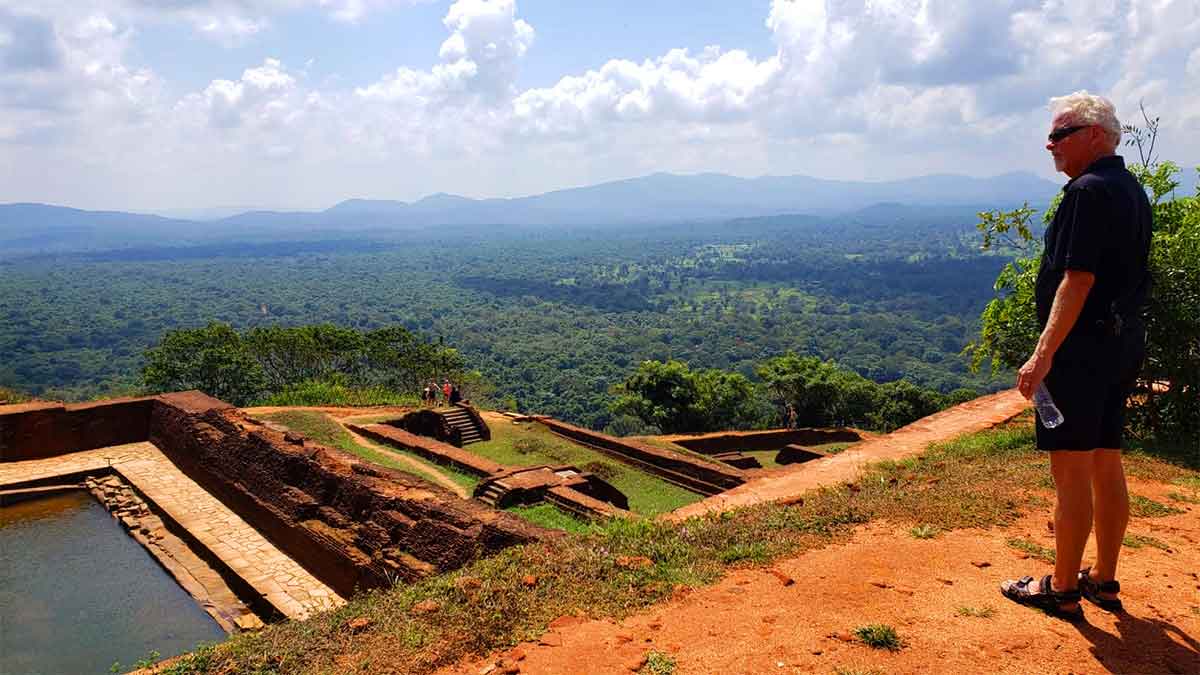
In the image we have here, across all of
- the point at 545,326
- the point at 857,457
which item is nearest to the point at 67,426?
the point at 857,457

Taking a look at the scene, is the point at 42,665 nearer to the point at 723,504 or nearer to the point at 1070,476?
the point at 723,504

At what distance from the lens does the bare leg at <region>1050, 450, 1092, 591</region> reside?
11.1 feet

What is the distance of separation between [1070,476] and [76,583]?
466 inches

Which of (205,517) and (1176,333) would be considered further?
(205,517)

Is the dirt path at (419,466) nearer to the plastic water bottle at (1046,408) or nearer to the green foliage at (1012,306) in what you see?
the green foliage at (1012,306)

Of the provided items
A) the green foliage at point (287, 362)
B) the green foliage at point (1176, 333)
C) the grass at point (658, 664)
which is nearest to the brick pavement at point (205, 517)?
the grass at point (658, 664)

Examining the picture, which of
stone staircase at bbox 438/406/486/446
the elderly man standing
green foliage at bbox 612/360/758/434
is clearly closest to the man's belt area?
the elderly man standing

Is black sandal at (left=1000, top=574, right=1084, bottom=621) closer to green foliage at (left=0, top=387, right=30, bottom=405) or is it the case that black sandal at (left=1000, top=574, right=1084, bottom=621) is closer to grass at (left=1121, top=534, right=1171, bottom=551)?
grass at (left=1121, top=534, right=1171, bottom=551)

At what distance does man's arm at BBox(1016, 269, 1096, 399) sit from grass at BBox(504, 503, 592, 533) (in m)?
7.88

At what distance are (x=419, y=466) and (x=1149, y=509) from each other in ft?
40.3

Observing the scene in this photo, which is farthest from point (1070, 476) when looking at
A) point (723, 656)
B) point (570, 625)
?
point (570, 625)

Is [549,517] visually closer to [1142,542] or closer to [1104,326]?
[1142,542]

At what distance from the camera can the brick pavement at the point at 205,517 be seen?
393 inches

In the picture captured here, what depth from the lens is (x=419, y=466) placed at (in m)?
14.6
